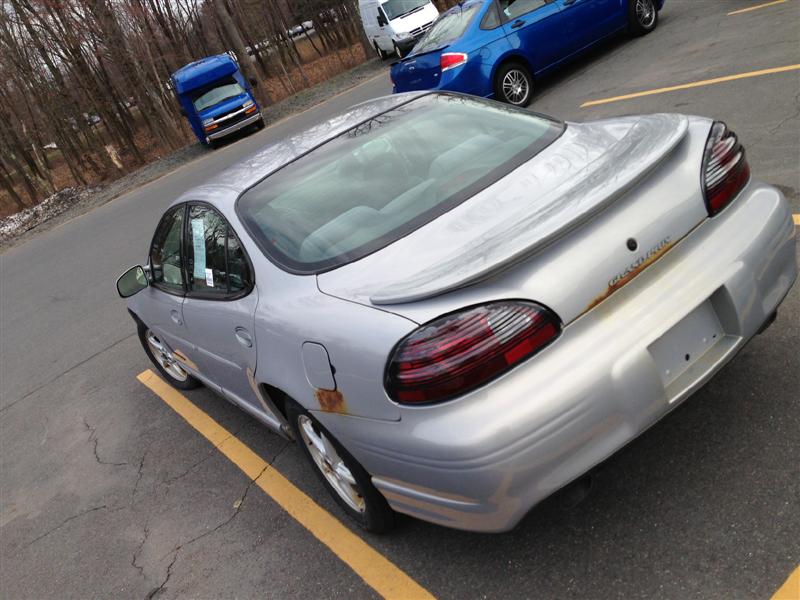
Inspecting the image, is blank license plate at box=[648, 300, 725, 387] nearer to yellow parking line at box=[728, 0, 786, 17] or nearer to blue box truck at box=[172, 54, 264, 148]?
yellow parking line at box=[728, 0, 786, 17]

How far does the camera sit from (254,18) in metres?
34.8

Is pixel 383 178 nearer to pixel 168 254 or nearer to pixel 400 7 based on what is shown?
pixel 168 254

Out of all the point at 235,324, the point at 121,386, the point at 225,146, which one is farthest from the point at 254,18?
the point at 235,324

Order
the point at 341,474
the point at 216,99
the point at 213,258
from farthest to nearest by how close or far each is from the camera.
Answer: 1. the point at 216,99
2. the point at 213,258
3. the point at 341,474

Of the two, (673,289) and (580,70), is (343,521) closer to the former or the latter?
(673,289)

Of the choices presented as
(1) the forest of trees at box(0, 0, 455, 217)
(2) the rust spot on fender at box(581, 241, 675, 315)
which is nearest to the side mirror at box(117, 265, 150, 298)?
(2) the rust spot on fender at box(581, 241, 675, 315)

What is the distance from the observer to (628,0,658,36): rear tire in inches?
421

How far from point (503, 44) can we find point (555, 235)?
7823mm

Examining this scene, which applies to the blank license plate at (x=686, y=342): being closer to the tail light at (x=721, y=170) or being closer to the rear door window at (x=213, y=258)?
the tail light at (x=721, y=170)

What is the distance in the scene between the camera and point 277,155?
3693mm

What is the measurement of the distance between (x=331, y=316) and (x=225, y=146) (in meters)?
18.9

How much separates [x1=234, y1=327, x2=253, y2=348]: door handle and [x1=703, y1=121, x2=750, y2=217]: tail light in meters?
1.95

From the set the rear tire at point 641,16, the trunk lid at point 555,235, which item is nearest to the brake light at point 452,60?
the rear tire at point 641,16

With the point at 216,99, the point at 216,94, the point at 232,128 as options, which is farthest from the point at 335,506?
the point at 216,94
